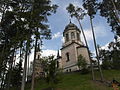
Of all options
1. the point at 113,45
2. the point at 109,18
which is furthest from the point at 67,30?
the point at 109,18

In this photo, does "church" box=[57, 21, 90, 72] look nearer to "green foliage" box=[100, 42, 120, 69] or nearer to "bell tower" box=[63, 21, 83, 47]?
"bell tower" box=[63, 21, 83, 47]

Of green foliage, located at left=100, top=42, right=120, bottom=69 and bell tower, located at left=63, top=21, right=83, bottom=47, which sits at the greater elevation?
bell tower, located at left=63, top=21, right=83, bottom=47

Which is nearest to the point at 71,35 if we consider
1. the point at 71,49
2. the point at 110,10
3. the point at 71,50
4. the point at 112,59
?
the point at 71,49

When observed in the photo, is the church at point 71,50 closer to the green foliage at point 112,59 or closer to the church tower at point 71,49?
the church tower at point 71,49

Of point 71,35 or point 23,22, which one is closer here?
point 23,22

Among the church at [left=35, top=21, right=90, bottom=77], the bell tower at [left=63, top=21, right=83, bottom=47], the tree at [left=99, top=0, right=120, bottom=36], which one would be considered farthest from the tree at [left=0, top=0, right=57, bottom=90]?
the bell tower at [left=63, top=21, right=83, bottom=47]

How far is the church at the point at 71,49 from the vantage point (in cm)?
4534

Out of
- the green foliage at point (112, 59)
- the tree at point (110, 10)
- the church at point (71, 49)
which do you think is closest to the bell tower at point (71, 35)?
the church at point (71, 49)

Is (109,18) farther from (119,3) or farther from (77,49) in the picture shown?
(77,49)

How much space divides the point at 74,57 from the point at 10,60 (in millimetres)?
22439

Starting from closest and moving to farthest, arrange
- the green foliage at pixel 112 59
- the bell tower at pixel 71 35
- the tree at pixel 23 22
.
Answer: the tree at pixel 23 22 → the green foliage at pixel 112 59 → the bell tower at pixel 71 35

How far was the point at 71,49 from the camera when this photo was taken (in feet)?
154

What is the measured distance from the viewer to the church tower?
149 ft

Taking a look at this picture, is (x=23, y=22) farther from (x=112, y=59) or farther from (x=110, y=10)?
(x=112, y=59)
